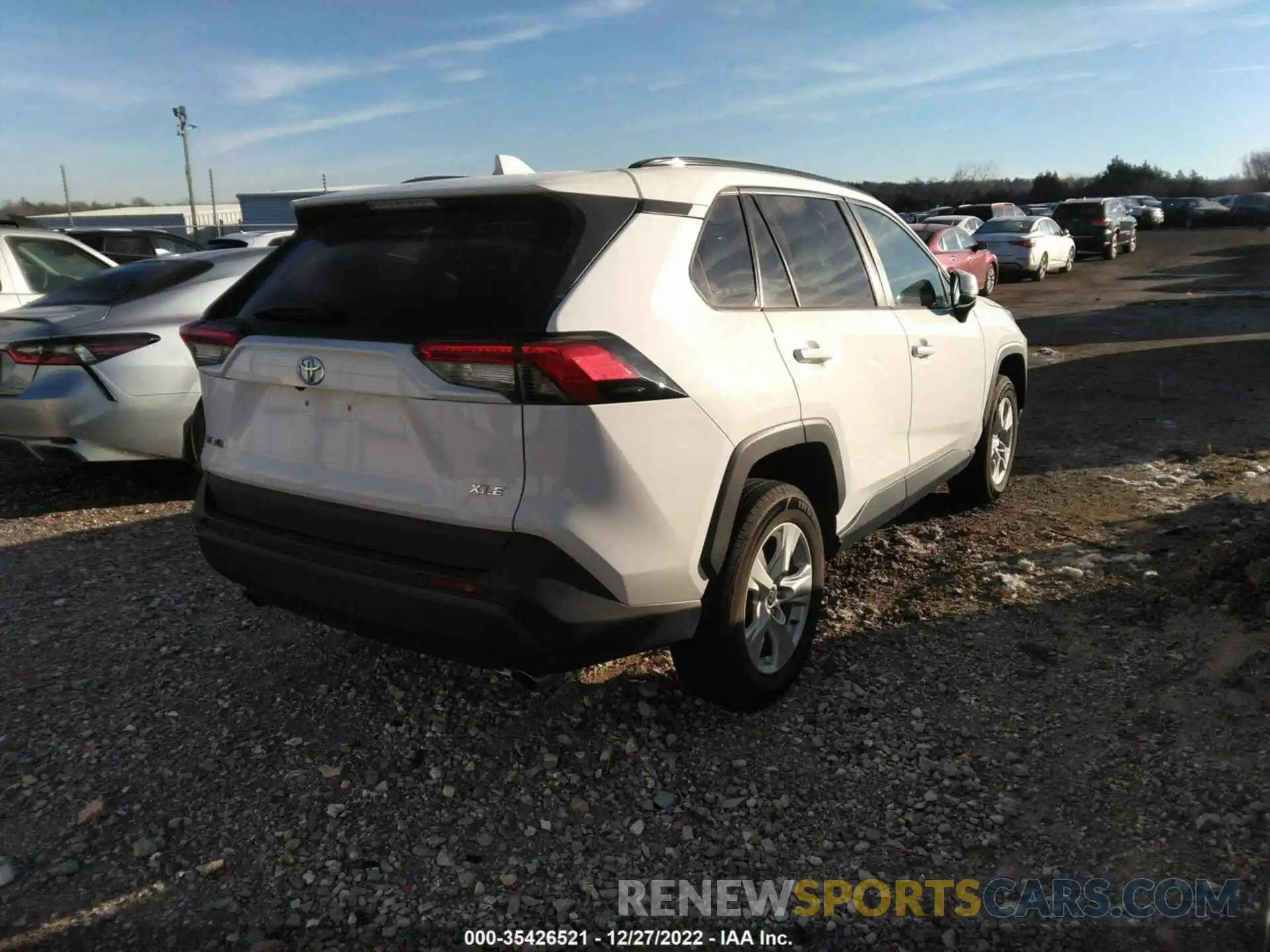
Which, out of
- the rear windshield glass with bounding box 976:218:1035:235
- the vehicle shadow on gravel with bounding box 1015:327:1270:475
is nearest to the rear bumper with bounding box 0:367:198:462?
the vehicle shadow on gravel with bounding box 1015:327:1270:475

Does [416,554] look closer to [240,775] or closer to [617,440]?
[617,440]

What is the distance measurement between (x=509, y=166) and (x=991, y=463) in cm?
341

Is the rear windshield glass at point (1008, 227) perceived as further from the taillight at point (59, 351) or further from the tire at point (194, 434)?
the taillight at point (59, 351)

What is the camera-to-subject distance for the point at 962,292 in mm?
4719

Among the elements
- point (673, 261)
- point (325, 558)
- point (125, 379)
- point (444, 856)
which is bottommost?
point (444, 856)

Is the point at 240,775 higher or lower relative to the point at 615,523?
lower

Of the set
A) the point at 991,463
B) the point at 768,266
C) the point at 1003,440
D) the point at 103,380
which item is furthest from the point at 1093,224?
the point at 103,380

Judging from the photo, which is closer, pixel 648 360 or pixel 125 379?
pixel 648 360

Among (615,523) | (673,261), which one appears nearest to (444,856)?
(615,523)

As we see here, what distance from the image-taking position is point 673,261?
285cm

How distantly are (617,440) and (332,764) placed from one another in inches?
60.1

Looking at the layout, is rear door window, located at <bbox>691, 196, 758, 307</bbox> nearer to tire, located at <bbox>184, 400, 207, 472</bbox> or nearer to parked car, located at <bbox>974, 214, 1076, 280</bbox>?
tire, located at <bbox>184, 400, 207, 472</bbox>

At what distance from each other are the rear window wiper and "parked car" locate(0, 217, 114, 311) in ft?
17.3

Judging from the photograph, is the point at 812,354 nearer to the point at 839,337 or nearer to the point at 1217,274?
the point at 839,337
